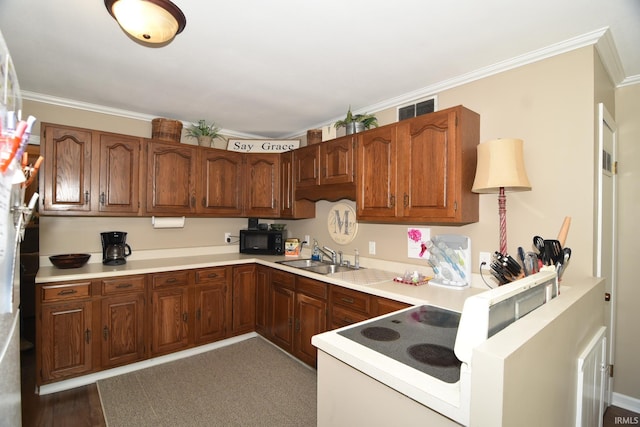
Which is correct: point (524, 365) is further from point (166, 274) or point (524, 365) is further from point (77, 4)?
point (166, 274)

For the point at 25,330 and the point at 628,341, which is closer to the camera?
the point at 628,341

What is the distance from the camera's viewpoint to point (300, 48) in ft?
6.64

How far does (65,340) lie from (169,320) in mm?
766

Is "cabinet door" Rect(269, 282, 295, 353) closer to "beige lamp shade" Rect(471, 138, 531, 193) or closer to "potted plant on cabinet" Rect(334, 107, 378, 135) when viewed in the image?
"potted plant on cabinet" Rect(334, 107, 378, 135)

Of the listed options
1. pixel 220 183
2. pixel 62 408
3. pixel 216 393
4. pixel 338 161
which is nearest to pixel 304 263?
pixel 338 161

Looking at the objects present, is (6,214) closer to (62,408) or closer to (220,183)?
(62,408)

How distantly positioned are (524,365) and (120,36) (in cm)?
261

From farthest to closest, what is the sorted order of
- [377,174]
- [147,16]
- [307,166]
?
[307,166] → [377,174] → [147,16]

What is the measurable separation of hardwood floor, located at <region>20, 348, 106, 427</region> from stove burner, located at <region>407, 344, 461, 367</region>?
2241 mm

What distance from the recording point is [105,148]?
2.88 meters

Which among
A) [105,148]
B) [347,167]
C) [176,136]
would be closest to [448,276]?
[347,167]

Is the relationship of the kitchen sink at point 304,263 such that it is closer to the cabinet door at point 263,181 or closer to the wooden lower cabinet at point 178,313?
the wooden lower cabinet at point 178,313

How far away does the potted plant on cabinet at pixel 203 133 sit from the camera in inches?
137

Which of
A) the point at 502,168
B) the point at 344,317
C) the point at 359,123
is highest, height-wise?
the point at 359,123
